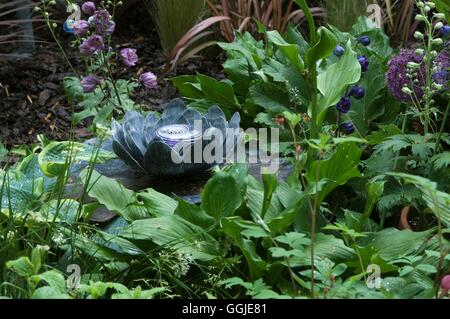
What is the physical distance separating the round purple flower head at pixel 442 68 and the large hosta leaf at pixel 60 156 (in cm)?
126

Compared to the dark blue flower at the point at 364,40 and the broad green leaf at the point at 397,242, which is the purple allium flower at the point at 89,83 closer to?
the dark blue flower at the point at 364,40

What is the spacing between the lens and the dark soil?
4.77 metres

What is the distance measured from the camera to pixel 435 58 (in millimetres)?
3225

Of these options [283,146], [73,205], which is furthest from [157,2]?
[73,205]

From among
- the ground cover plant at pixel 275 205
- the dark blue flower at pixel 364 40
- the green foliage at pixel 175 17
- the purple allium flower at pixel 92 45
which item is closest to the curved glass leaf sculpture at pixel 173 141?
the ground cover plant at pixel 275 205

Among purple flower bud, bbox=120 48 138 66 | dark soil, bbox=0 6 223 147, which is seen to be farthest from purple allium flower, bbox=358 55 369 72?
dark soil, bbox=0 6 223 147

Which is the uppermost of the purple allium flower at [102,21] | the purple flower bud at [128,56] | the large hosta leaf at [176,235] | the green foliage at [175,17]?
the purple allium flower at [102,21]

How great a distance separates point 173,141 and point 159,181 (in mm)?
188

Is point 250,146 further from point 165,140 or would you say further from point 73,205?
point 73,205

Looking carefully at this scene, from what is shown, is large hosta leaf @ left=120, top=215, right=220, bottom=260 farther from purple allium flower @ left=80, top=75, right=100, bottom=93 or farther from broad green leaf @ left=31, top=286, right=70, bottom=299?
purple allium flower @ left=80, top=75, right=100, bottom=93

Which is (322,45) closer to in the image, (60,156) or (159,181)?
(159,181)

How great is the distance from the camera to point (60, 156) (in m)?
3.40

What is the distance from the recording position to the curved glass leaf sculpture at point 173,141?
3.10 metres

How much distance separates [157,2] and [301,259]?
3103 millimetres
